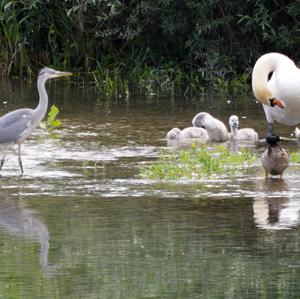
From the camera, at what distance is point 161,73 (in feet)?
65.4

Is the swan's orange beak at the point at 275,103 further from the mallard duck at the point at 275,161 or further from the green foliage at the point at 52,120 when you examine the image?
the green foliage at the point at 52,120

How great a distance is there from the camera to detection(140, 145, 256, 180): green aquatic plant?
1082 cm

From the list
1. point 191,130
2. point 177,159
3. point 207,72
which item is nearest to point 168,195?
point 177,159

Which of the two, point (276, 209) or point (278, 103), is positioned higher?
point (278, 103)

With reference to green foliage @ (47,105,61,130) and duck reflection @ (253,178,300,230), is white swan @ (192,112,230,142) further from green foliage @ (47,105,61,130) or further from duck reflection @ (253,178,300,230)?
duck reflection @ (253,178,300,230)

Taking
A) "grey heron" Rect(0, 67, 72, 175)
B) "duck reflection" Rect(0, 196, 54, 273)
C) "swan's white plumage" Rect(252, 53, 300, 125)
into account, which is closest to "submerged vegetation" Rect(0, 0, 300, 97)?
"grey heron" Rect(0, 67, 72, 175)

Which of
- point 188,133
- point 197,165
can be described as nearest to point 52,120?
point 188,133

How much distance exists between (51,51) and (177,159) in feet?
32.5

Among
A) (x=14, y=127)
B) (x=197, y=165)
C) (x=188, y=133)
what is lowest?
(x=188, y=133)

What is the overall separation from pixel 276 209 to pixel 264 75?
2.68 metres

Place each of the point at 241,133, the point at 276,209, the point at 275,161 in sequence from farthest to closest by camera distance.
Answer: the point at 241,133
the point at 275,161
the point at 276,209

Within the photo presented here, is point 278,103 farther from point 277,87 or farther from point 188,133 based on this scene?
point 188,133

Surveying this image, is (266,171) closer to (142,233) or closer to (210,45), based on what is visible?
(142,233)

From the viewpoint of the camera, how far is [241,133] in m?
13.6
